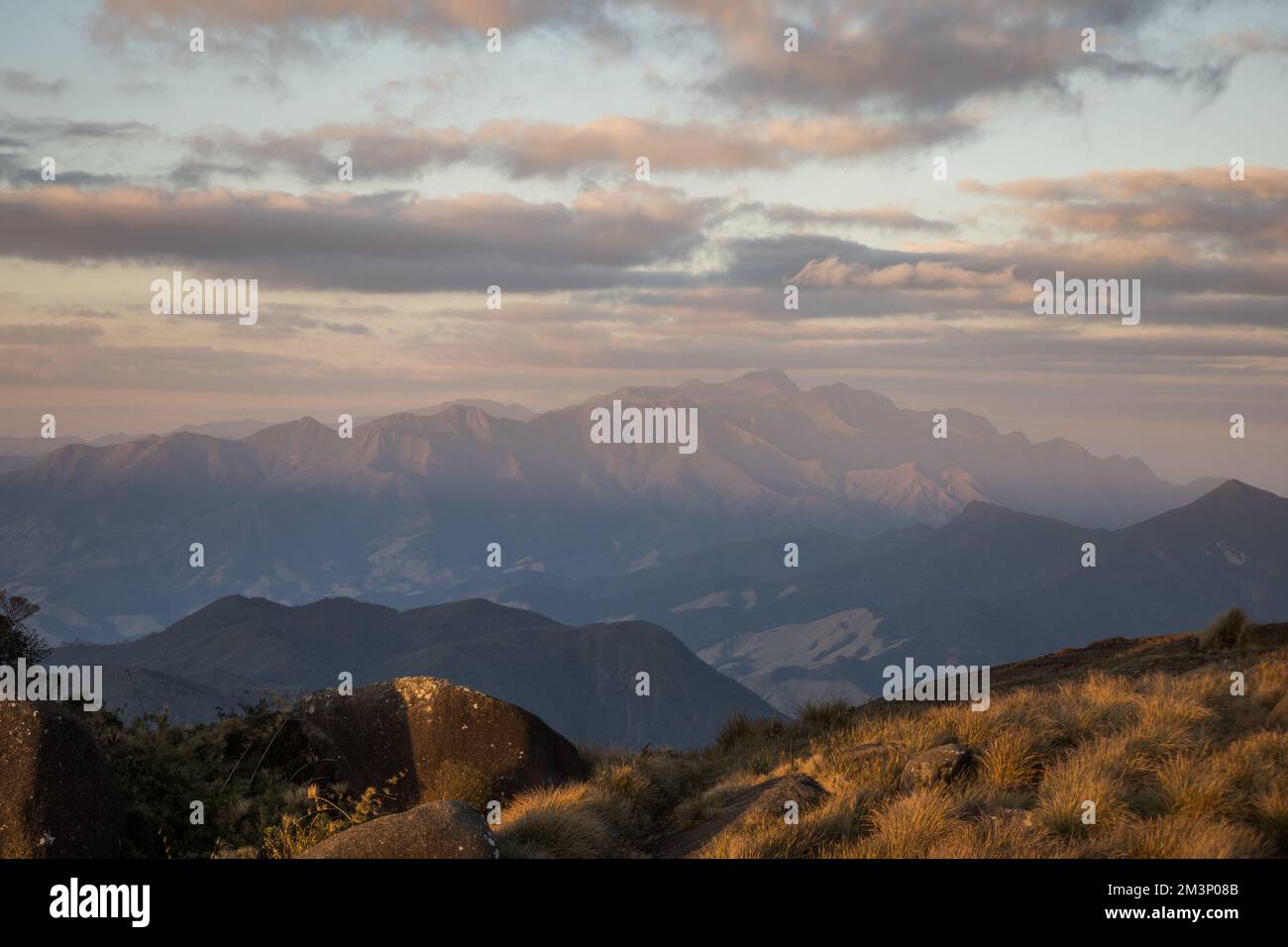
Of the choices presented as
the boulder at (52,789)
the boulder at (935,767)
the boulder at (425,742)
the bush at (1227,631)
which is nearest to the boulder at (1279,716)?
the boulder at (935,767)

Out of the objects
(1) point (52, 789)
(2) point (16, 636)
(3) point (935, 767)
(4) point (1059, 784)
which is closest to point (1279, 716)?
(4) point (1059, 784)

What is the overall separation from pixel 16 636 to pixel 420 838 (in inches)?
464

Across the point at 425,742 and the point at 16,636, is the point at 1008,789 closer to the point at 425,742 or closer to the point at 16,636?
the point at 425,742

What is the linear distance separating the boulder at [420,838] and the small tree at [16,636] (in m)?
10.1

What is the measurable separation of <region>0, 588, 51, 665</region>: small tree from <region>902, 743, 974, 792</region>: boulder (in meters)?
13.8

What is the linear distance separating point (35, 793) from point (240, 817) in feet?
9.04

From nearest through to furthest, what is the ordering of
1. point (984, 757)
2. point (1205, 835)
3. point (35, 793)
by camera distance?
1. point (1205, 835)
2. point (35, 793)
3. point (984, 757)

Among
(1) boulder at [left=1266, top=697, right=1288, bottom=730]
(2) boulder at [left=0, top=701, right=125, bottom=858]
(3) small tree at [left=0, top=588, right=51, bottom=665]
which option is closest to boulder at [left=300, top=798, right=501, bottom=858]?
(2) boulder at [left=0, top=701, right=125, bottom=858]

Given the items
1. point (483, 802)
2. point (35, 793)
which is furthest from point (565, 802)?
point (35, 793)

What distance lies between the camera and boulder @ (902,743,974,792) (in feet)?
37.4

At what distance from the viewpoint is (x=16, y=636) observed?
17.4 m
